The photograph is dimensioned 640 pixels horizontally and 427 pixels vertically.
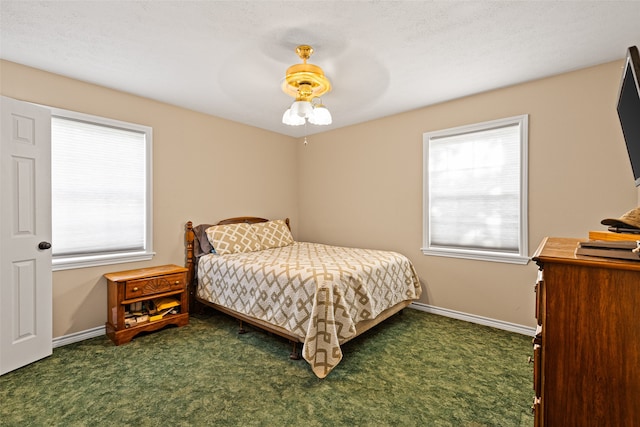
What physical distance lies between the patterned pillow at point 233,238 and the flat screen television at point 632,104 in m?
3.35

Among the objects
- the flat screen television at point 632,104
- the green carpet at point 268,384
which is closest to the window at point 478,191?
the green carpet at point 268,384

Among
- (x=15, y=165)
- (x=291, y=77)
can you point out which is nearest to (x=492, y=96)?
(x=291, y=77)

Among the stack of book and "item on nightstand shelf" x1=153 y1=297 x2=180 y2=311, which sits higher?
the stack of book

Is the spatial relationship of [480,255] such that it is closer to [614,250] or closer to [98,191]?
[614,250]

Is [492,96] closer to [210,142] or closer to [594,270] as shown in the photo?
[594,270]

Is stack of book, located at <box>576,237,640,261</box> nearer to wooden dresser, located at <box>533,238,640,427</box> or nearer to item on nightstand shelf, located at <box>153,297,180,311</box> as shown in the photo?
wooden dresser, located at <box>533,238,640,427</box>

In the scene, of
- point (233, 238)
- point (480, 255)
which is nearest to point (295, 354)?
point (233, 238)

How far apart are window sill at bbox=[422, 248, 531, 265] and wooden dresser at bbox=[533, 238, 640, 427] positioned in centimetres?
211

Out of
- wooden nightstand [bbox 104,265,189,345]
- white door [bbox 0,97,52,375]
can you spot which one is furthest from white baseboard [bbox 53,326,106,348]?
white door [bbox 0,97,52,375]

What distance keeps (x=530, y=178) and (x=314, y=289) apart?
235 cm

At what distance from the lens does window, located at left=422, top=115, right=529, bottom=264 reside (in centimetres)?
295

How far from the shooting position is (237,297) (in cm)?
291

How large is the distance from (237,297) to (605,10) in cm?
351

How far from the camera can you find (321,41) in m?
2.13
